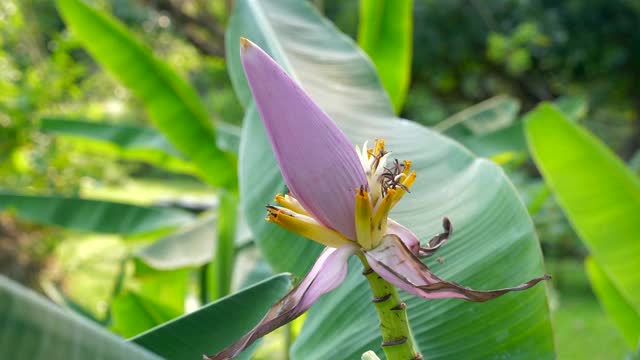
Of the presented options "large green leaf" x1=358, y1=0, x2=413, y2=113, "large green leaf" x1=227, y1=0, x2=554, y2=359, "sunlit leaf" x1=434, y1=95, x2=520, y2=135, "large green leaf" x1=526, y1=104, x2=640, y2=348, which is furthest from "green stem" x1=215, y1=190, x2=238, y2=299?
"sunlit leaf" x1=434, y1=95, x2=520, y2=135

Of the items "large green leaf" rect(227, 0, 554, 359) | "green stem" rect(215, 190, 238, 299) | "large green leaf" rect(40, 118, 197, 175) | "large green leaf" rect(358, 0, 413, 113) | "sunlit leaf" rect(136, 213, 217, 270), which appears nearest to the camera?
"large green leaf" rect(227, 0, 554, 359)

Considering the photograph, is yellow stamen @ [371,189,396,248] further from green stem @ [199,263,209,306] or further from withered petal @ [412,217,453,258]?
green stem @ [199,263,209,306]

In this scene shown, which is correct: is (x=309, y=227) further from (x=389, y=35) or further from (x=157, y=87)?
(x=157, y=87)

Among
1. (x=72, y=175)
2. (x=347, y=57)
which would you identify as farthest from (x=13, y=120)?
(x=347, y=57)

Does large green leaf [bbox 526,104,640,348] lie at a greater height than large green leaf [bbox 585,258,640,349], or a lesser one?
greater

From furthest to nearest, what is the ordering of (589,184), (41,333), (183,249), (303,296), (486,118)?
(486,118)
(183,249)
(589,184)
(303,296)
(41,333)

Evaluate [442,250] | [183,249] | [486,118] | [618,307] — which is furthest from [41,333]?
[486,118]

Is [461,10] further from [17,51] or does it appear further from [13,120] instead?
[13,120]
